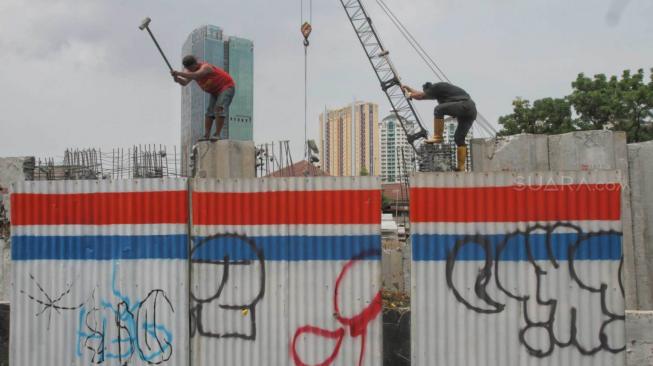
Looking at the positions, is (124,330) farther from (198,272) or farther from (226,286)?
(226,286)

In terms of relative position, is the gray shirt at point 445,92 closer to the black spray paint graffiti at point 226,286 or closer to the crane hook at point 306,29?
the black spray paint graffiti at point 226,286

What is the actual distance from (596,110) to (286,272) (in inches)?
1027

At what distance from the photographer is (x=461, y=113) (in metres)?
5.76

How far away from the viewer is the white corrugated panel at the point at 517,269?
4637 mm

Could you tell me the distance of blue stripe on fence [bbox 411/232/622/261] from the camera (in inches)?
183

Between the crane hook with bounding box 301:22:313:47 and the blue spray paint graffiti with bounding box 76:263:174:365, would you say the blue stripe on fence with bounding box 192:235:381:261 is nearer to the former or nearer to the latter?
the blue spray paint graffiti with bounding box 76:263:174:365

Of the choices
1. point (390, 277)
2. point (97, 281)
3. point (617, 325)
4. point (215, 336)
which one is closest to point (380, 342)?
point (215, 336)

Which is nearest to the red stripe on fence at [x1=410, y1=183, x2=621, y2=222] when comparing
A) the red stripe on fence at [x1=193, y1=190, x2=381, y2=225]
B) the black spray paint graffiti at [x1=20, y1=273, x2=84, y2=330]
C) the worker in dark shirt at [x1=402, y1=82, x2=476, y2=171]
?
the red stripe on fence at [x1=193, y1=190, x2=381, y2=225]

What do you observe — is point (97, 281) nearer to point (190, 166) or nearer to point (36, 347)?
point (36, 347)

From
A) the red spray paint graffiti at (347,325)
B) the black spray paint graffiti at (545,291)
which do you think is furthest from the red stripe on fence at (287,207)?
the black spray paint graffiti at (545,291)

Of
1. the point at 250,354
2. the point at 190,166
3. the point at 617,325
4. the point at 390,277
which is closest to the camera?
the point at 617,325

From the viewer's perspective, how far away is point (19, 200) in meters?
5.46

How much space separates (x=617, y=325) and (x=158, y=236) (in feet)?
15.6

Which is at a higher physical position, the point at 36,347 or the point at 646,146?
the point at 646,146
